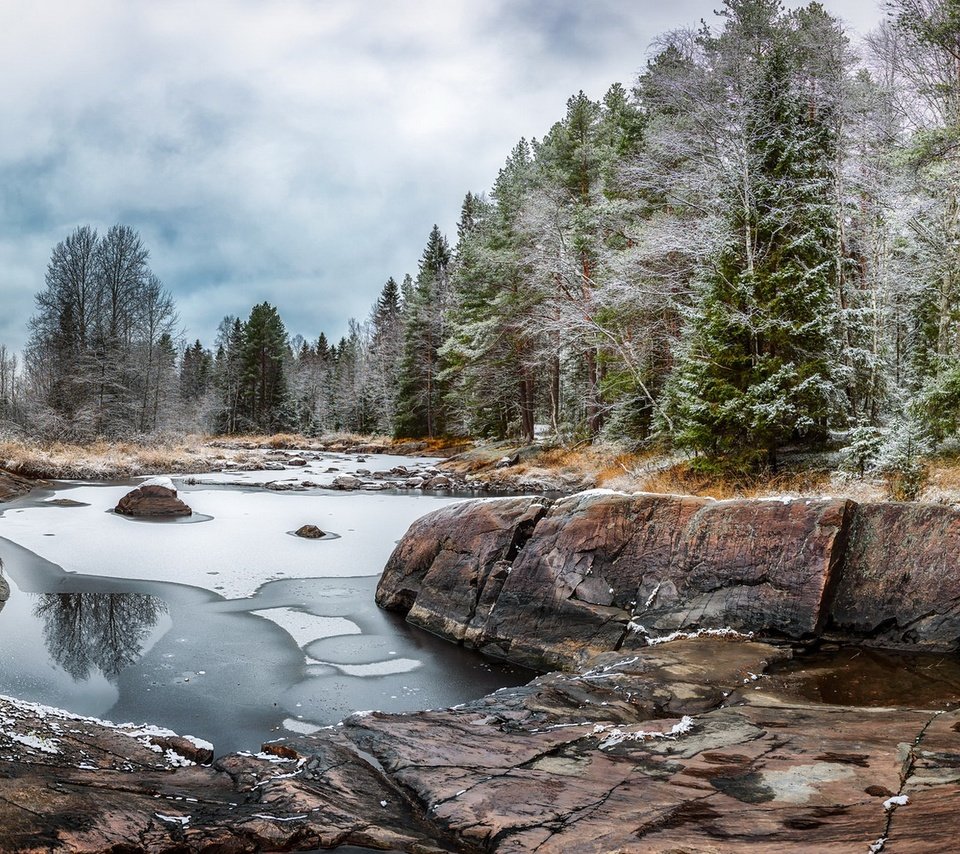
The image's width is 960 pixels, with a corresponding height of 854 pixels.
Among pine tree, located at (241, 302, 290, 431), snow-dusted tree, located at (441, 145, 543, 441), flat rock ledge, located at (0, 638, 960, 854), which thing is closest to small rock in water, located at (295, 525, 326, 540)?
flat rock ledge, located at (0, 638, 960, 854)

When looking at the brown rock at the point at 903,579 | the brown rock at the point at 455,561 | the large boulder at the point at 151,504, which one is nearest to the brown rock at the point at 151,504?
the large boulder at the point at 151,504

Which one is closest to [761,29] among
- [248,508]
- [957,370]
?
[957,370]

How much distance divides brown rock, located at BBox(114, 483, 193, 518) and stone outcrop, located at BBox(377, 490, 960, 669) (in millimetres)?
10235

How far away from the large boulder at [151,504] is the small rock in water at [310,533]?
4179 millimetres

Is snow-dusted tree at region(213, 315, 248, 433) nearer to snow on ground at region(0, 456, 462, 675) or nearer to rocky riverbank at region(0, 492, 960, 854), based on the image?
snow on ground at region(0, 456, 462, 675)

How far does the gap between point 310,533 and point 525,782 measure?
10.9 m

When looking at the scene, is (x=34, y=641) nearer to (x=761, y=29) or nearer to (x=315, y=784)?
(x=315, y=784)

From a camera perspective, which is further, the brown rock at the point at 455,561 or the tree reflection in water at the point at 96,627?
the brown rock at the point at 455,561

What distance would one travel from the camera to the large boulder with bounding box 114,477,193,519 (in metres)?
15.6

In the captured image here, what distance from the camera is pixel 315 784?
140 inches

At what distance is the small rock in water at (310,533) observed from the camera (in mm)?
13531

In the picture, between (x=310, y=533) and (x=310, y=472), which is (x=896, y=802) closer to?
(x=310, y=533)

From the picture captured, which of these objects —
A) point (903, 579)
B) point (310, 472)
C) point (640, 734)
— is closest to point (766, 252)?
point (903, 579)

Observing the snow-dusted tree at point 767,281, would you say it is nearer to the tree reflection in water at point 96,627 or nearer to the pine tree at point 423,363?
the tree reflection in water at point 96,627
